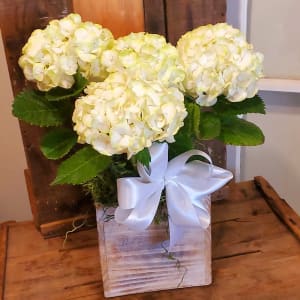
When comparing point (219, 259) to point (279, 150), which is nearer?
point (219, 259)

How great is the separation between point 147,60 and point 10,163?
689 mm

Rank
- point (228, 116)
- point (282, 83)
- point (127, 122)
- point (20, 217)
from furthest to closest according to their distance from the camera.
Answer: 1. point (20, 217)
2. point (282, 83)
3. point (228, 116)
4. point (127, 122)

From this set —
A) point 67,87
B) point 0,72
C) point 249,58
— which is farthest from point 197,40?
point 0,72

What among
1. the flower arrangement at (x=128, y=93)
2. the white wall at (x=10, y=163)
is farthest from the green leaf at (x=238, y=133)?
the white wall at (x=10, y=163)

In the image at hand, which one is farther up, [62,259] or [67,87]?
[67,87]

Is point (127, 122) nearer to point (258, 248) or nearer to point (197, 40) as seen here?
point (197, 40)

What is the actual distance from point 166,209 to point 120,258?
105 mm

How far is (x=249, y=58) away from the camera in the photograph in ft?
1.98

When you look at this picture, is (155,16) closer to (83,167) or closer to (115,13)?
(115,13)

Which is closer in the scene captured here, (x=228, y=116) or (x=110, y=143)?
(x=110, y=143)

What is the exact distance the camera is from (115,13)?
2.55 feet

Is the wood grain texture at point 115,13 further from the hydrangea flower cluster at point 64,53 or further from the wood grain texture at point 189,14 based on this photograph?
the hydrangea flower cluster at point 64,53

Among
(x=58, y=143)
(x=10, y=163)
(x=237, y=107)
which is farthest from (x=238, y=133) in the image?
(x=10, y=163)

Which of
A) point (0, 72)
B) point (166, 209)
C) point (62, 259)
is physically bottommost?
point (62, 259)
